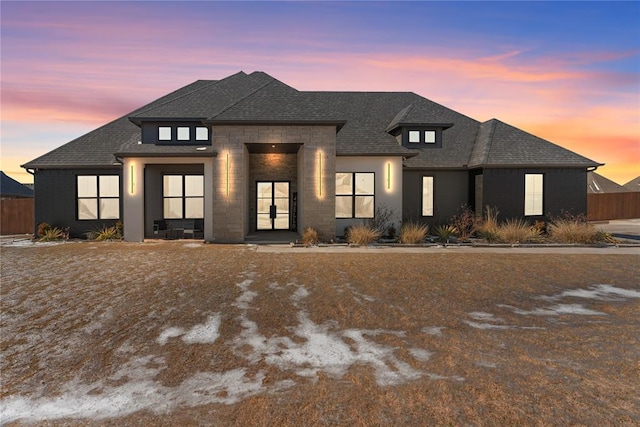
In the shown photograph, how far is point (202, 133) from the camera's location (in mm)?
18500

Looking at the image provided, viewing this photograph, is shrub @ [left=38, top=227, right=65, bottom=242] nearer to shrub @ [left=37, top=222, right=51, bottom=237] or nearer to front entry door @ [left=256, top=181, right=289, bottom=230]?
shrub @ [left=37, top=222, right=51, bottom=237]

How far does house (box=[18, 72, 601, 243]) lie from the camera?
1662 cm

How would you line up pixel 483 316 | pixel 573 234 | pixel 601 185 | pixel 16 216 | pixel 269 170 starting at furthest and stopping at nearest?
pixel 601 185 < pixel 16 216 < pixel 269 170 < pixel 573 234 < pixel 483 316

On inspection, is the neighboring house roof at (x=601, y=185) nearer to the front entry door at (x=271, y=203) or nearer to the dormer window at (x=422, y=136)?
the dormer window at (x=422, y=136)

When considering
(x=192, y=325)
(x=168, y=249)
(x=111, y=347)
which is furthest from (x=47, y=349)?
(x=168, y=249)

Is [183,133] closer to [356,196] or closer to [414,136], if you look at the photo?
[356,196]

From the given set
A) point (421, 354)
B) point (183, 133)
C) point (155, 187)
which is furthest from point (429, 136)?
point (421, 354)

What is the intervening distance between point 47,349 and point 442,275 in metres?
8.37

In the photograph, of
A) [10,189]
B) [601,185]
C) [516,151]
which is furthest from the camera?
[601,185]

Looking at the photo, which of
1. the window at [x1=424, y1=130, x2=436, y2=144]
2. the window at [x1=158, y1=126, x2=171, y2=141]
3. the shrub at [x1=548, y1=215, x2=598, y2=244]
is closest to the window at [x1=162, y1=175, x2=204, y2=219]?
the window at [x1=158, y1=126, x2=171, y2=141]

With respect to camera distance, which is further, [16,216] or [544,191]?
[16,216]

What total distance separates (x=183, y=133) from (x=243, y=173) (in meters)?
4.23

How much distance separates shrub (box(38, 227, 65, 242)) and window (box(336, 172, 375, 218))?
13095 millimetres

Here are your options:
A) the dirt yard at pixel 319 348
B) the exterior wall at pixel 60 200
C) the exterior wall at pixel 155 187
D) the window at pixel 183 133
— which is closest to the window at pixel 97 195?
the exterior wall at pixel 60 200
